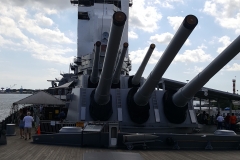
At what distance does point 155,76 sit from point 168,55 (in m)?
1.02

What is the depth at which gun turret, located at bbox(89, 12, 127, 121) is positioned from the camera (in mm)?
7441

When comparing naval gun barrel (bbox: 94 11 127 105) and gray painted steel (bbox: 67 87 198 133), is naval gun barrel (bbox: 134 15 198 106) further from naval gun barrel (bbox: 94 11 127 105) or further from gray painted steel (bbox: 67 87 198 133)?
naval gun barrel (bbox: 94 11 127 105)

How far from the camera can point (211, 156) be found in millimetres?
8234

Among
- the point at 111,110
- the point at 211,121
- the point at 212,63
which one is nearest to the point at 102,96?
the point at 111,110

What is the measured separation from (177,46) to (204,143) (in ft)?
9.53

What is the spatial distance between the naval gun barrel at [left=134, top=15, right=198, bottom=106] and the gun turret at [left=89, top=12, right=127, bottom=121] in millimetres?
1079

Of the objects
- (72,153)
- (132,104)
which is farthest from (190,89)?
(72,153)

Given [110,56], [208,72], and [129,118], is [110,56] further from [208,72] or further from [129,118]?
[129,118]

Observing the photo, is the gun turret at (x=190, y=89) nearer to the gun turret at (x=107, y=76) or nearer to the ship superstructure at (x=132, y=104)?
the ship superstructure at (x=132, y=104)

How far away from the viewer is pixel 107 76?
9.43 metres

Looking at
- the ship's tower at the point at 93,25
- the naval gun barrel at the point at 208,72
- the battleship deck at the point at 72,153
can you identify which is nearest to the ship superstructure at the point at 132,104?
the naval gun barrel at the point at 208,72

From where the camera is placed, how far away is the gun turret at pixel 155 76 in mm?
7808

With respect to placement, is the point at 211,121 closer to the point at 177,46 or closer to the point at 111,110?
the point at 111,110

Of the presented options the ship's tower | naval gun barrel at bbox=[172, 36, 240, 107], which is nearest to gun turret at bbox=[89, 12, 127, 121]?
naval gun barrel at bbox=[172, 36, 240, 107]
